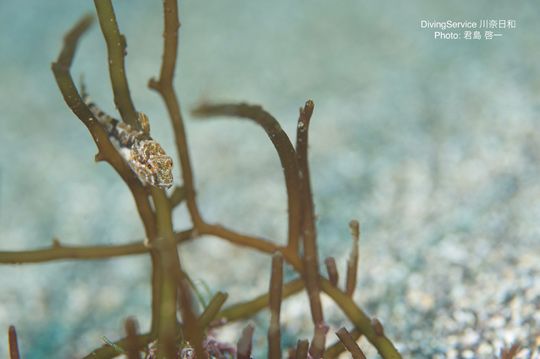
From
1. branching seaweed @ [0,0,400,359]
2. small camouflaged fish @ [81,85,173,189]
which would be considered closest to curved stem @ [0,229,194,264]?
branching seaweed @ [0,0,400,359]

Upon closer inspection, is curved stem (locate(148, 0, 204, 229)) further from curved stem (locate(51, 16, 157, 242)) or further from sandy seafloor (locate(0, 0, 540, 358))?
sandy seafloor (locate(0, 0, 540, 358))

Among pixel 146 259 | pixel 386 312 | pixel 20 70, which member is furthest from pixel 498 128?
pixel 20 70

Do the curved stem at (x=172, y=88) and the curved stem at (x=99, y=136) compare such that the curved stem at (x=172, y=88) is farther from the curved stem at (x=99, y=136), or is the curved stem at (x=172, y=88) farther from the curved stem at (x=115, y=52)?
the curved stem at (x=99, y=136)

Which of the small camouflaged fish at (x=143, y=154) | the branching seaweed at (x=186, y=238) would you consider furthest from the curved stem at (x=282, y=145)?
the small camouflaged fish at (x=143, y=154)

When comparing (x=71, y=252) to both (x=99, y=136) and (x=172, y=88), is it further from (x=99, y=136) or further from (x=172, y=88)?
(x=172, y=88)

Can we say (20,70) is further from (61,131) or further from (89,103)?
(89,103)

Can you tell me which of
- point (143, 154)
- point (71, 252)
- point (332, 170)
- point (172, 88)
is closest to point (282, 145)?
point (143, 154)
